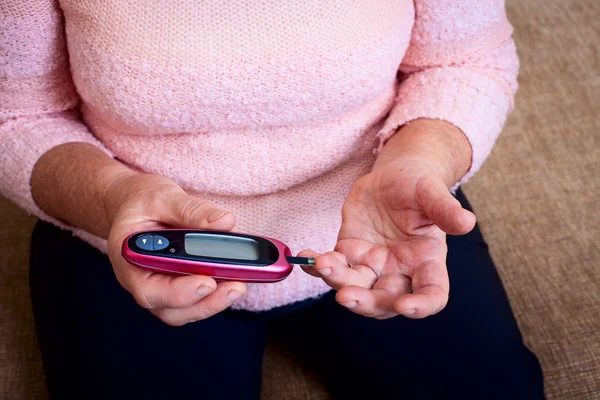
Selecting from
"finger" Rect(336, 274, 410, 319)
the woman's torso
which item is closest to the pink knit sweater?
the woman's torso

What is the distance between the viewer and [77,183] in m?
0.74

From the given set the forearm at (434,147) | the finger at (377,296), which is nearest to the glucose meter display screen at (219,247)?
the finger at (377,296)

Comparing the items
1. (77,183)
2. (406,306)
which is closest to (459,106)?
(406,306)

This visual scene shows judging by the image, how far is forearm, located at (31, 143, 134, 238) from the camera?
2.36 ft

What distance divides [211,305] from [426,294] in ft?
0.66

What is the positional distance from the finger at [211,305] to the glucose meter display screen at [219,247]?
0.03m

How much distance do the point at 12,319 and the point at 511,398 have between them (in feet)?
2.36

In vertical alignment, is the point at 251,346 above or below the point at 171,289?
below

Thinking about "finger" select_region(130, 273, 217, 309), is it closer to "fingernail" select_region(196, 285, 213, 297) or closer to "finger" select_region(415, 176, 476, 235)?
"fingernail" select_region(196, 285, 213, 297)

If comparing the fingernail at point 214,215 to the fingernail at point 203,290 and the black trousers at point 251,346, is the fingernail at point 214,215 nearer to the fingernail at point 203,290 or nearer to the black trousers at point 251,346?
the fingernail at point 203,290

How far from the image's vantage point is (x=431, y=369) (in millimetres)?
767

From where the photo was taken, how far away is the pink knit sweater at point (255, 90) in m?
0.66

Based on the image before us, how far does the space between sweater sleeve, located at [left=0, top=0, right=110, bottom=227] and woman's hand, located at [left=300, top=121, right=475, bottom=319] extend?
365mm

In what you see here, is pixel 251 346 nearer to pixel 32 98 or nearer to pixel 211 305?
pixel 211 305
